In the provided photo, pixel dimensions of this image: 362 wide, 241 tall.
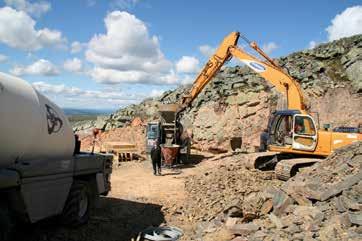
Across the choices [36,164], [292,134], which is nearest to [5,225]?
[36,164]

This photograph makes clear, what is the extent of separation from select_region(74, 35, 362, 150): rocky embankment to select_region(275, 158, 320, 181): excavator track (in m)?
11.1

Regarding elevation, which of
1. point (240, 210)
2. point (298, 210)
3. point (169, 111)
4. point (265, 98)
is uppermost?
point (265, 98)

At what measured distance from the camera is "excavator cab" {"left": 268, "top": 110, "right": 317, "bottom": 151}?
1636 centimetres

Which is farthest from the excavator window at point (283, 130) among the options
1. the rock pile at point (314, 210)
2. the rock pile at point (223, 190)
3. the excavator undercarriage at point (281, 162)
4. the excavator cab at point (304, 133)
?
the rock pile at point (314, 210)

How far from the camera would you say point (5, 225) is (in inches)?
314

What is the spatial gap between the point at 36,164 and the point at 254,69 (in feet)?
41.5

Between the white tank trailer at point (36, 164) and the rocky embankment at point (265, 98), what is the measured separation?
1868 cm

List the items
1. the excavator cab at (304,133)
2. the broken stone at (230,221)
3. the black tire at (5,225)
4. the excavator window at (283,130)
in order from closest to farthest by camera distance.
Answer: the black tire at (5,225)
the broken stone at (230,221)
the excavator cab at (304,133)
the excavator window at (283,130)

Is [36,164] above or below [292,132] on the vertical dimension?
below

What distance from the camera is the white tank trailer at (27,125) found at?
330 inches

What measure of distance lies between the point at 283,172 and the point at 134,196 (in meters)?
5.44

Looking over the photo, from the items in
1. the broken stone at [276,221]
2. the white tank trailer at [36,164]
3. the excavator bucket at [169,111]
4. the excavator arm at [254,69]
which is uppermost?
the excavator arm at [254,69]

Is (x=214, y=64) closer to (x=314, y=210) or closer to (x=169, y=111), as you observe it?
(x=169, y=111)

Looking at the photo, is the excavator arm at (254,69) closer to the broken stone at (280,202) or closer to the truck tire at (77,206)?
the broken stone at (280,202)
